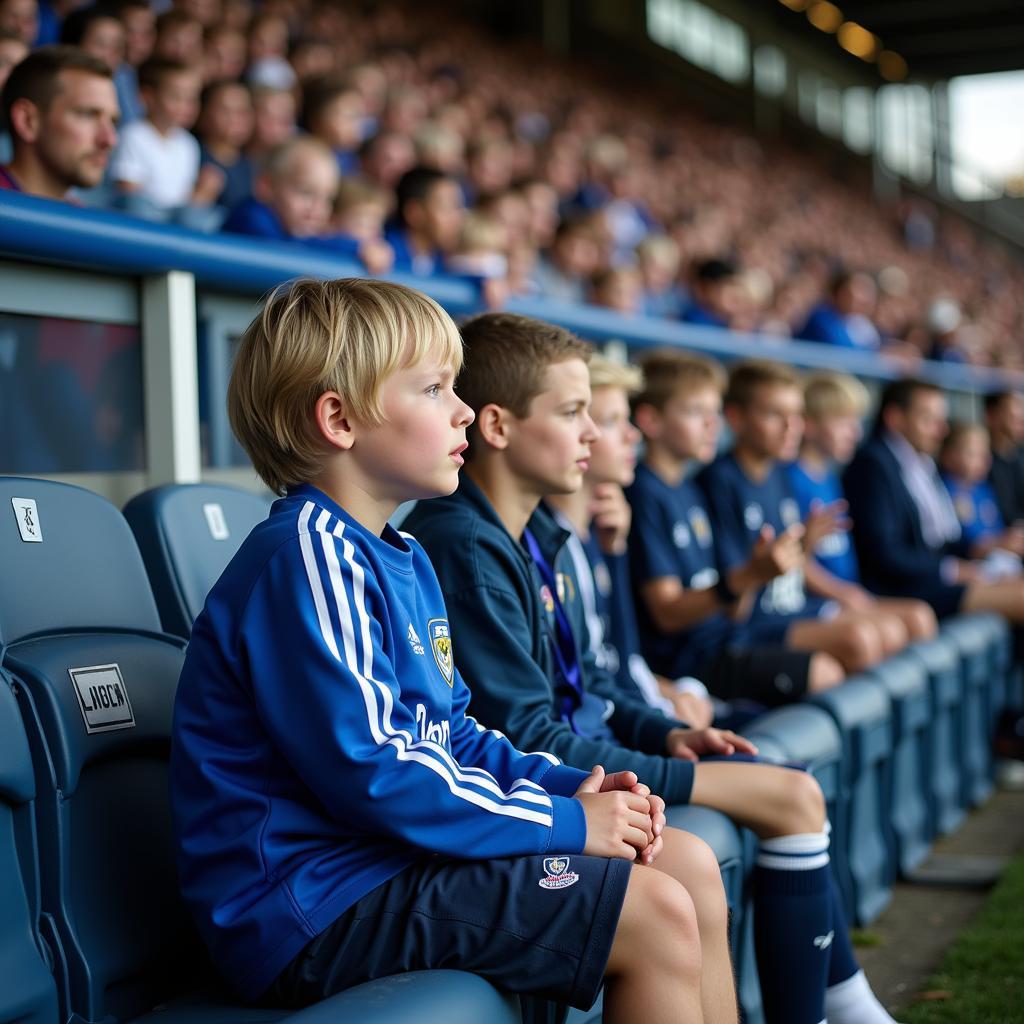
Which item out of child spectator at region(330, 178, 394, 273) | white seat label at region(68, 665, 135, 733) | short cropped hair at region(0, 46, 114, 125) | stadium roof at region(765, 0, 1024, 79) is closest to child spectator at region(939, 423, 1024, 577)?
child spectator at region(330, 178, 394, 273)

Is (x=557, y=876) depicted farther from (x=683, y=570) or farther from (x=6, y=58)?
(x=6, y=58)

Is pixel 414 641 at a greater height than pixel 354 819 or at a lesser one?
greater

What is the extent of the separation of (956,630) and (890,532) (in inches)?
24.6

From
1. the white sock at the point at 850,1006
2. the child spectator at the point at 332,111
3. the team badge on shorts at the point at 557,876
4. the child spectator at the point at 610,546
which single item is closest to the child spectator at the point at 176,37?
the child spectator at the point at 332,111

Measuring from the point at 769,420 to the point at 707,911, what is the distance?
2.26m

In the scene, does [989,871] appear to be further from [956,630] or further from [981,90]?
[981,90]

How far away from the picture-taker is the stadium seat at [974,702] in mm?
4020

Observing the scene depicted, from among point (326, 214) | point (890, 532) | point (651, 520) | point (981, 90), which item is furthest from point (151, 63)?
point (981, 90)

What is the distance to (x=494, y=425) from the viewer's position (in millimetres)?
2096

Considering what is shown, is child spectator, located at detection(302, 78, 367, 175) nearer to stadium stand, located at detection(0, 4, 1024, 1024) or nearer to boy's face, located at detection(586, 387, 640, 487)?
stadium stand, located at detection(0, 4, 1024, 1024)

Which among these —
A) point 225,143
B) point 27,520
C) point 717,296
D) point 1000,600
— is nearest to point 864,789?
point 1000,600

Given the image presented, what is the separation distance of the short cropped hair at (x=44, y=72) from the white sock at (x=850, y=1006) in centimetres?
239

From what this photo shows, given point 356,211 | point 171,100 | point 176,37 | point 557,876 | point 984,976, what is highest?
point 176,37

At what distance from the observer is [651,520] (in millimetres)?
3211
